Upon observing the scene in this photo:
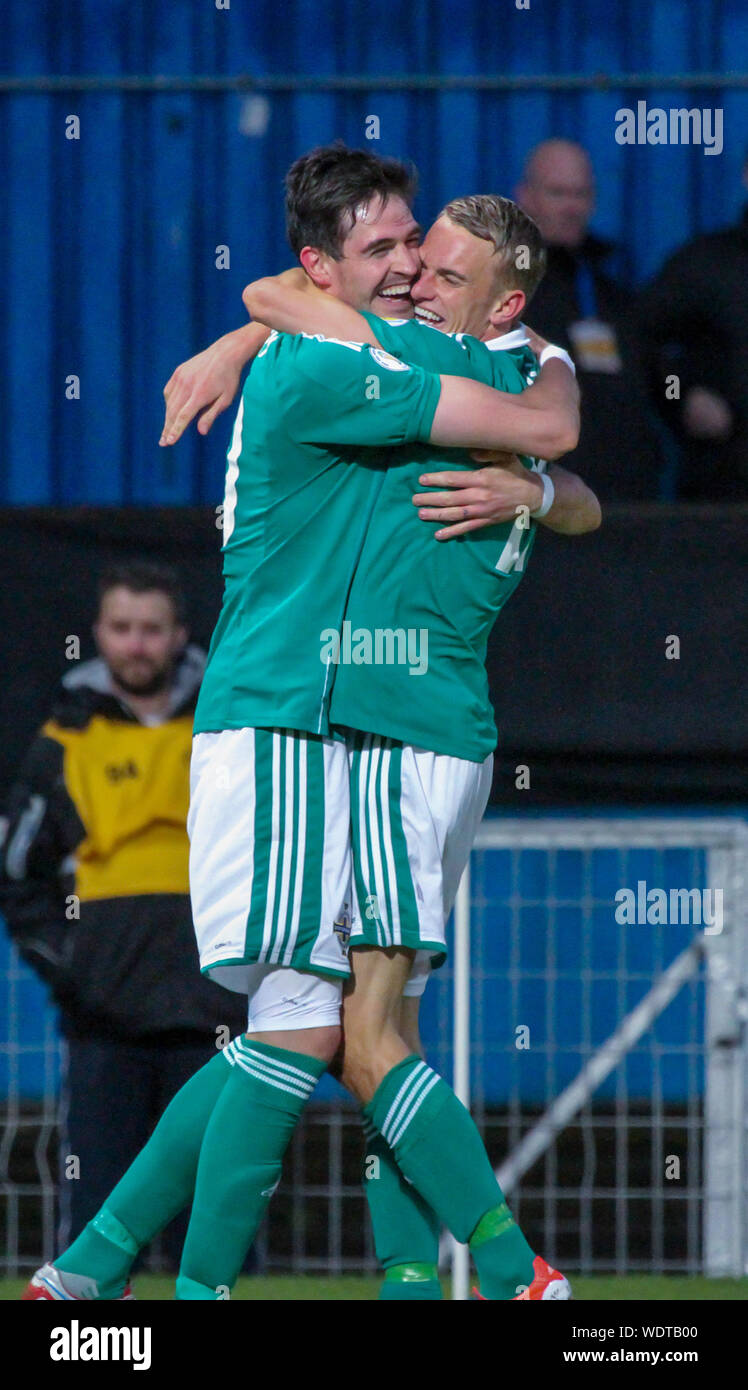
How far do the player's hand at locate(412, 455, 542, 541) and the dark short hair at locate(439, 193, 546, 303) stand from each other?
0.34 metres

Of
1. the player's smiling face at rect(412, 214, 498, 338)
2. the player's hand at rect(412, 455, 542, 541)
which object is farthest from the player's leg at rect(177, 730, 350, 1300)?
the player's smiling face at rect(412, 214, 498, 338)

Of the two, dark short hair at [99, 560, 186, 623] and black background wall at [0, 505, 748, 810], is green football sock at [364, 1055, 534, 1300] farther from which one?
black background wall at [0, 505, 748, 810]

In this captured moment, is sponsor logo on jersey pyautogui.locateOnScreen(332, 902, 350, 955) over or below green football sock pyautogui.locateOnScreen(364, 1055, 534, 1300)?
over

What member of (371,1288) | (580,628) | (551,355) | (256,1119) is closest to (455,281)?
(551,355)

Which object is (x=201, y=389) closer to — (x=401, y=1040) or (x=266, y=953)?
(x=266, y=953)

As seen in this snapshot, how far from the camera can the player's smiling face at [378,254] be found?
11.1ft

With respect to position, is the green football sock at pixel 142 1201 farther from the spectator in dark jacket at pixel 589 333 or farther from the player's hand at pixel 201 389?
the spectator in dark jacket at pixel 589 333

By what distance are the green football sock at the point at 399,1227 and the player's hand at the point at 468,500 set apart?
3.39 feet

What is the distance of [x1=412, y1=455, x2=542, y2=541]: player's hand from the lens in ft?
10.8

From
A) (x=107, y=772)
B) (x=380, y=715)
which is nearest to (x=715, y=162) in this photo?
(x=107, y=772)

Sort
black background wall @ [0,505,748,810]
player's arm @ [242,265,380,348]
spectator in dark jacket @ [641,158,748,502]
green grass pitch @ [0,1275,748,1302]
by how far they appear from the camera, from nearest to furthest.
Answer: player's arm @ [242,265,380,348]
green grass pitch @ [0,1275,748,1302]
black background wall @ [0,505,748,810]
spectator in dark jacket @ [641,158,748,502]

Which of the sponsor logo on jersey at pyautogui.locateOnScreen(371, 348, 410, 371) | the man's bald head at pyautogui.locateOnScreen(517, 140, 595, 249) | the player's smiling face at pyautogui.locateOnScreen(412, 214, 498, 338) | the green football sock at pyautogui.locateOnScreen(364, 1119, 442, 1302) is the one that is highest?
the man's bald head at pyautogui.locateOnScreen(517, 140, 595, 249)

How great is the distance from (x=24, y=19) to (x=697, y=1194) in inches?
183

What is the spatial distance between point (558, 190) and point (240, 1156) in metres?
3.77
